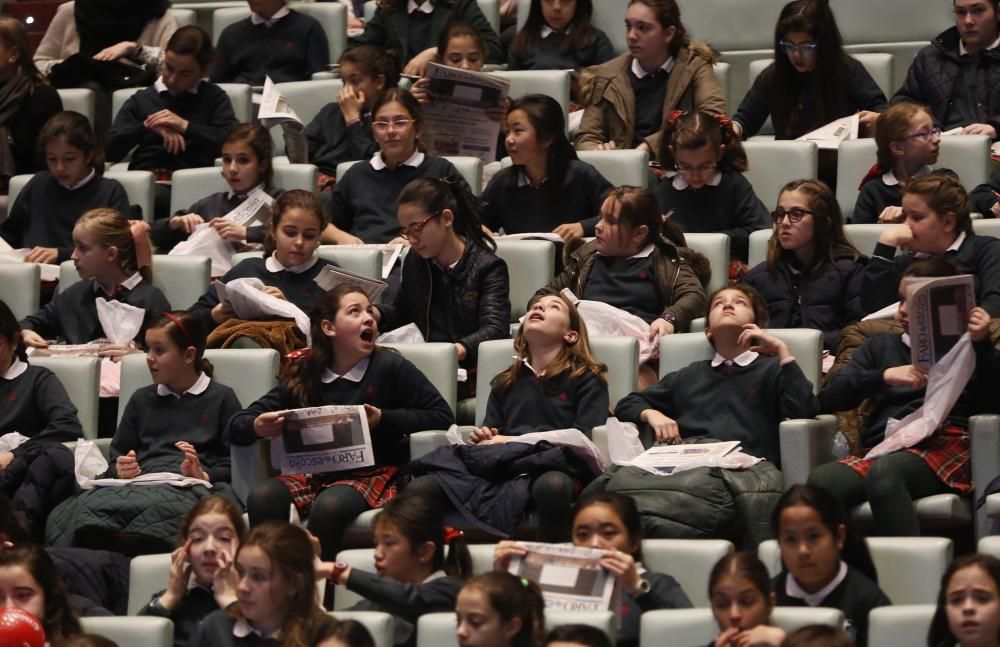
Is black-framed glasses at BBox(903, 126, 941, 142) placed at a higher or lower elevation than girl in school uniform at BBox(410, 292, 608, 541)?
higher

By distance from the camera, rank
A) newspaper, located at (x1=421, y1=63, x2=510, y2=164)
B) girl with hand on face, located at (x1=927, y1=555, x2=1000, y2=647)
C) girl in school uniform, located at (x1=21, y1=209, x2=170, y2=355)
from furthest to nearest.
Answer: newspaper, located at (x1=421, y1=63, x2=510, y2=164), girl in school uniform, located at (x1=21, y1=209, x2=170, y2=355), girl with hand on face, located at (x1=927, y1=555, x2=1000, y2=647)

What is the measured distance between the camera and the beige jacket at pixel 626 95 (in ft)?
24.4

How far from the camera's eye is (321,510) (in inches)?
215

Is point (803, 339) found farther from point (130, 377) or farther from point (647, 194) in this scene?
point (130, 377)

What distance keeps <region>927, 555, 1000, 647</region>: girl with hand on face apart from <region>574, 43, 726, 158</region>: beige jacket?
333 cm

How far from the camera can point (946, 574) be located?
4336 millimetres

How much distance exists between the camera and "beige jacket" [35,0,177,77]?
336 inches

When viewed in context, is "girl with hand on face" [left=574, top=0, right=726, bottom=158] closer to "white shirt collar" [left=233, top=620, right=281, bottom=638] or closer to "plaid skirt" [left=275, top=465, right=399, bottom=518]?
"plaid skirt" [left=275, top=465, right=399, bottom=518]

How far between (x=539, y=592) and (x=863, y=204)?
267 centimetres

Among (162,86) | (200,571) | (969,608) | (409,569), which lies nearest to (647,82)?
(162,86)

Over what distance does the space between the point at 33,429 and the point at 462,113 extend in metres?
2.06

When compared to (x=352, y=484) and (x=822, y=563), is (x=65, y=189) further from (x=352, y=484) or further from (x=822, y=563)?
(x=822, y=563)

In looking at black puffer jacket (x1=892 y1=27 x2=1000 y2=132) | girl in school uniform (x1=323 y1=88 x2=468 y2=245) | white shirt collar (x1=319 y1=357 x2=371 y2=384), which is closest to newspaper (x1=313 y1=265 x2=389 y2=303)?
white shirt collar (x1=319 y1=357 x2=371 y2=384)

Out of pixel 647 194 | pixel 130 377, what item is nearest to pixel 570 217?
pixel 647 194
